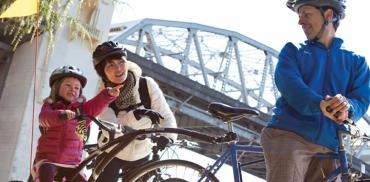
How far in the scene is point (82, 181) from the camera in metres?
3.35

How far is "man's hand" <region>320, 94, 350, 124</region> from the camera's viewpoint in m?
Result: 2.28

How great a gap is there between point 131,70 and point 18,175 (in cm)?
360

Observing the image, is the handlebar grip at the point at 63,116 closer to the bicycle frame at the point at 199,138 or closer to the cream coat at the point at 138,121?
the bicycle frame at the point at 199,138

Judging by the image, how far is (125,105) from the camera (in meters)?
3.67

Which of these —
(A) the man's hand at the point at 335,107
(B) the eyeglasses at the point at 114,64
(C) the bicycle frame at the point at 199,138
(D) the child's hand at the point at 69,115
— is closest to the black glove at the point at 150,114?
(C) the bicycle frame at the point at 199,138

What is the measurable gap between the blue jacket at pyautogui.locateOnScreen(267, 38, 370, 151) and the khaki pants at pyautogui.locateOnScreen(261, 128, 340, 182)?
0.04 m

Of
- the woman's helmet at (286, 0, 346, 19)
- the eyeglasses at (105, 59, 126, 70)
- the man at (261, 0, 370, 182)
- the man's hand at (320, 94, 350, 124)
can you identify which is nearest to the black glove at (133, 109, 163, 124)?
the eyeglasses at (105, 59, 126, 70)

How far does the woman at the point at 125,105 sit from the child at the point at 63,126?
155 mm

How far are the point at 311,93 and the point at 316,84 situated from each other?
21 centimetres

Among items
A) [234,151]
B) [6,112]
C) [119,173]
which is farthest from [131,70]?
[6,112]

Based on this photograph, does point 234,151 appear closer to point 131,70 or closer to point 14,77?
point 131,70

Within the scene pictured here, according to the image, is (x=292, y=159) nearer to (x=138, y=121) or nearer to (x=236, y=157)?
(x=236, y=157)

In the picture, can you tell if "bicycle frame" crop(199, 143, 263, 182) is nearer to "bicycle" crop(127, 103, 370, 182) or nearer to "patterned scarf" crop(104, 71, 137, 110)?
"bicycle" crop(127, 103, 370, 182)

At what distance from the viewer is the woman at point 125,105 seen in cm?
359
